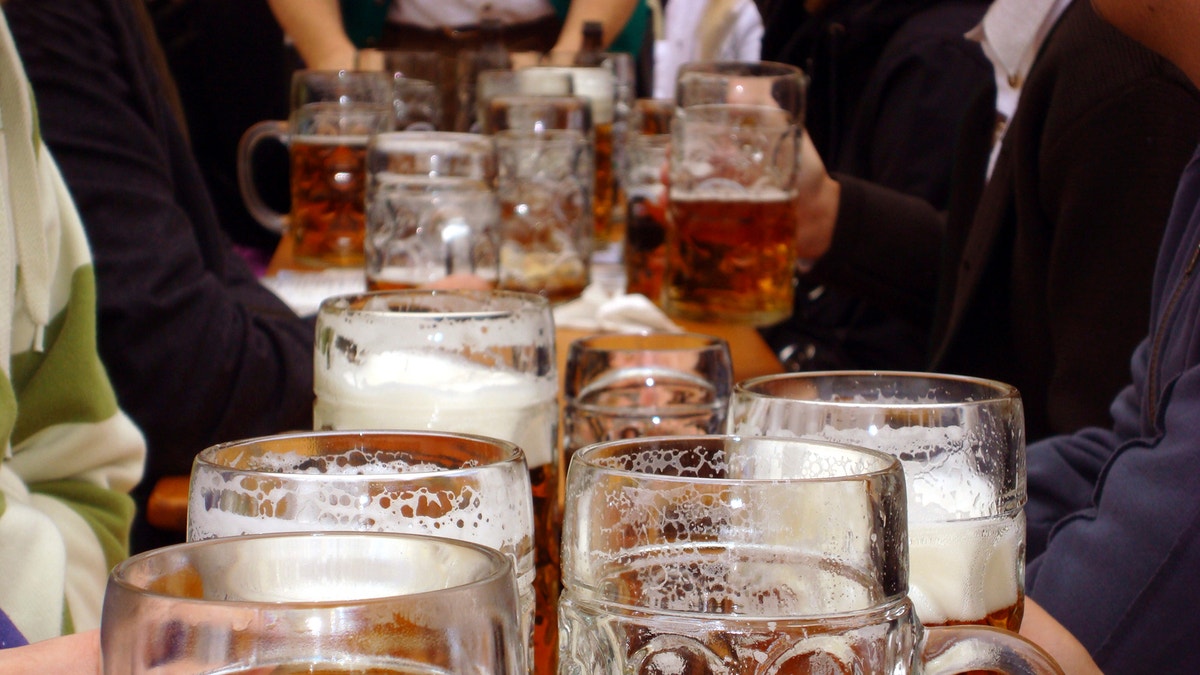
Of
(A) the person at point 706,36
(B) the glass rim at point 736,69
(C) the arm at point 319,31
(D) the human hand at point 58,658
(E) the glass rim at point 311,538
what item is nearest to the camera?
(E) the glass rim at point 311,538

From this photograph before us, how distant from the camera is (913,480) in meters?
0.41

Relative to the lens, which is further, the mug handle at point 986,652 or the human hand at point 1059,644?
the human hand at point 1059,644

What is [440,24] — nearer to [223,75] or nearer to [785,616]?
[223,75]

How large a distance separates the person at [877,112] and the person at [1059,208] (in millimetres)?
194

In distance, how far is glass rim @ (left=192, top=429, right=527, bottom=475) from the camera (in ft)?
1.08

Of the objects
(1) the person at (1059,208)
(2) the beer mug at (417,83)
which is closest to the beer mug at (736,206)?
(1) the person at (1059,208)

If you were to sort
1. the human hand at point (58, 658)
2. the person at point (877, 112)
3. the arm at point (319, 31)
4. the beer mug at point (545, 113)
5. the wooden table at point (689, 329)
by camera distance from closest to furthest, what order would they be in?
1. the human hand at point (58, 658)
2. the wooden table at point (689, 329)
3. the beer mug at point (545, 113)
4. the person at point (877, 112)
5. the arm at point (319, 31)

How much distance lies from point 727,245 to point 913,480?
0.84 metres

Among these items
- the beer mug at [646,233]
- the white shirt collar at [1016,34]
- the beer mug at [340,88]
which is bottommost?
the beer mug at [646,233]

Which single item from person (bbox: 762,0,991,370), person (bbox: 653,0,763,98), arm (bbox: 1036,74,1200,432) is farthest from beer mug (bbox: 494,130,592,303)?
person (bbox: 653,0,763,98)

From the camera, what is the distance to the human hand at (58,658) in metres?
0.34

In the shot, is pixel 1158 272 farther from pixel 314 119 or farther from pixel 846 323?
pixel 846 323

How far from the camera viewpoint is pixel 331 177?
4.96 ft

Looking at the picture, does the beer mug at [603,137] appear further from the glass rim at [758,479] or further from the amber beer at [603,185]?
the glass rim at [758,479]
